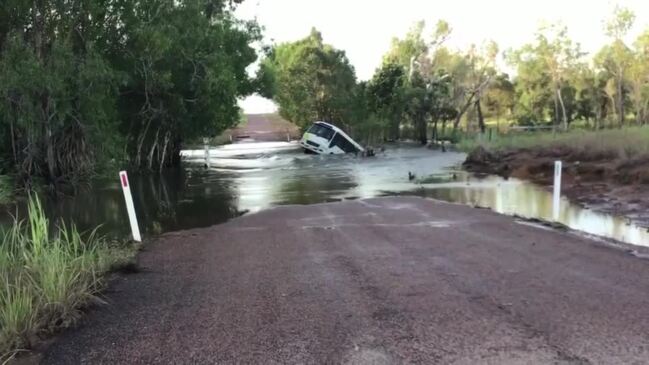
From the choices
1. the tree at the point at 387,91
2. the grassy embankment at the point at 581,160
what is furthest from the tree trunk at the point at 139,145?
A: the tree at the point at 387,91

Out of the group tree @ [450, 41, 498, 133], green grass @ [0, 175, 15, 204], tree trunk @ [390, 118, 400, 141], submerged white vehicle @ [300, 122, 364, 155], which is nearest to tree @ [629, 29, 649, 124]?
tree @ [450, 41, 498, 133]

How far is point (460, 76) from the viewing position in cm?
6775

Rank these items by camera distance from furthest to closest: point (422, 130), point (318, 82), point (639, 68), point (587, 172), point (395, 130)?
1. point (395, 130)
2. point (422, 130)
3. point (639, 68)
4. point (318, 82)
5. point (587, 172)

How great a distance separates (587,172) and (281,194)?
37.7 ft

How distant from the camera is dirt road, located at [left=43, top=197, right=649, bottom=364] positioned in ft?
15.9

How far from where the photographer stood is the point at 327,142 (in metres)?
46.0

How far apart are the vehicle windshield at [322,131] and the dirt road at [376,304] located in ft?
118

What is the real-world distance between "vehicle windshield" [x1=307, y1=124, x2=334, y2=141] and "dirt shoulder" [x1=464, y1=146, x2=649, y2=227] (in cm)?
1434

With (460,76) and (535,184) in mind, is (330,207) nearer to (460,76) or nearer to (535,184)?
(535,184)

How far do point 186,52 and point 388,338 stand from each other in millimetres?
20204

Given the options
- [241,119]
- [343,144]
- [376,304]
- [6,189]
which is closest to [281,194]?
[6,189]

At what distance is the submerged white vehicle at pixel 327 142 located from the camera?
45844 mm

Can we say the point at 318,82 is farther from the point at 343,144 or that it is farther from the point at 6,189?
the point at 6,189

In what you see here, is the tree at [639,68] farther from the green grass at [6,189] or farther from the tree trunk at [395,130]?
the green grass at [6,189]
